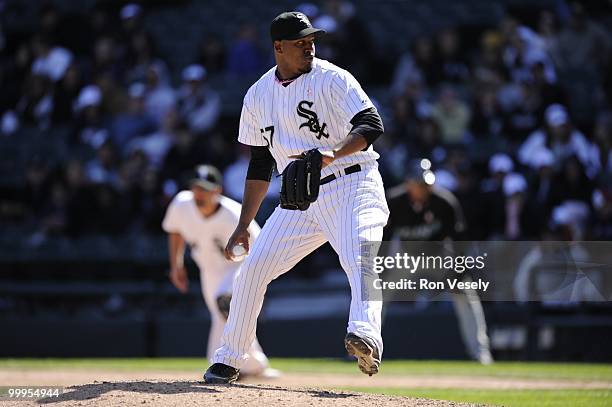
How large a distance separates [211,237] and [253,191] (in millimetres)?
2774

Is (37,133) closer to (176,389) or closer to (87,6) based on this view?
(87,6)

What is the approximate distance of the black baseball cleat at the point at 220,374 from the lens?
6.04 m

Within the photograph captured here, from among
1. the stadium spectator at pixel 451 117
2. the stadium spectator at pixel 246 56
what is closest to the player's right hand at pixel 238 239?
the stadium spectator at pixel 451 117

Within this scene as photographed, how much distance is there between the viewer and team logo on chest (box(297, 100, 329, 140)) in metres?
5.86

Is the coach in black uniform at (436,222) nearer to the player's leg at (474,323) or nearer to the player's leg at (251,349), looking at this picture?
the player's leg at (474,323)

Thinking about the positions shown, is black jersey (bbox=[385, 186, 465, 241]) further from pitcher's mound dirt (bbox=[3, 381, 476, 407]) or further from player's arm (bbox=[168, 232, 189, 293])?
pitcher's mound dirt (bbox=[3, 381, 476, 407])

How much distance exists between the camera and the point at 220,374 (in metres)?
6.06

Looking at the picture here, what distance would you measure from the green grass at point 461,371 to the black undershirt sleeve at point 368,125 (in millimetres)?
2096

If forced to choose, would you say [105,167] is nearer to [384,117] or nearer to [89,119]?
[89,119]

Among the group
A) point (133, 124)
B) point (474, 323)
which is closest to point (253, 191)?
point (474, 323)

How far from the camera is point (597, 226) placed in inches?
450

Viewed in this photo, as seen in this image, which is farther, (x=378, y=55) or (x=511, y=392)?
(x=378, y=55)

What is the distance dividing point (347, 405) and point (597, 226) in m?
6.76

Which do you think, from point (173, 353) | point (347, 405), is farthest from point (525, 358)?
point (347, 405)
